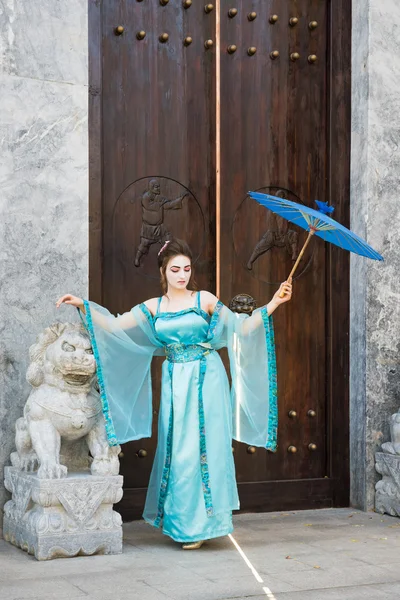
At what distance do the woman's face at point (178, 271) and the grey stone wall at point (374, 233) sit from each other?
151 cm

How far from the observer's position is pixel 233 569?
4.62m

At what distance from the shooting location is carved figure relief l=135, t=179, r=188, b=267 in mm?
5922

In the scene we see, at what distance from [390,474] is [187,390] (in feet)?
5.41

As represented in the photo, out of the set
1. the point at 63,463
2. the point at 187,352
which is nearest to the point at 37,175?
the point at 187,352

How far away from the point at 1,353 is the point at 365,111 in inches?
109

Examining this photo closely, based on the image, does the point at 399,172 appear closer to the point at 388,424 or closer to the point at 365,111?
the point at 365,111

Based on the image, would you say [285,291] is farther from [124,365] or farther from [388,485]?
[388,485]

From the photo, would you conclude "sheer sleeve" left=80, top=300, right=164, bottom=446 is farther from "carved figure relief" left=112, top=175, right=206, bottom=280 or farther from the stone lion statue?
"carved figure relief" left=112, top=175, right=206, bottom=280

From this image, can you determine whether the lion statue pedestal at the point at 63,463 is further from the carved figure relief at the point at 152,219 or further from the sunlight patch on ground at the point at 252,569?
the carved figure relief at the point at 152,219

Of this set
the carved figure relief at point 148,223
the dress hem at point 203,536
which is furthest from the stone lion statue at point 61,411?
the carved figure relief at point 148,223

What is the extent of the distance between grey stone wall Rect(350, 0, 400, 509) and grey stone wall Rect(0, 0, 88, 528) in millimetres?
1825

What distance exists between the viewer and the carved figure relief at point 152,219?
19.4ft

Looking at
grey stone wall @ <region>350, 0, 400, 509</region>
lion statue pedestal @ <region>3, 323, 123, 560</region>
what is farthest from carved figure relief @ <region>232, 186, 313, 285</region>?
lion statue pedestal @ <region>3, 323, 123, 560</region>

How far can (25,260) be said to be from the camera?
545 cm
